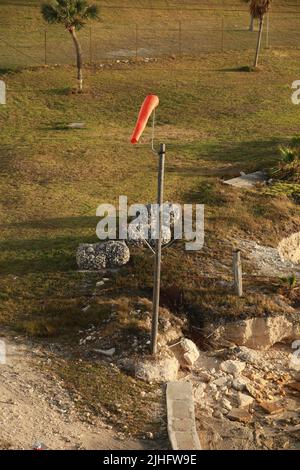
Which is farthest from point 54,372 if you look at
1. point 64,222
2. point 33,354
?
point 64,222

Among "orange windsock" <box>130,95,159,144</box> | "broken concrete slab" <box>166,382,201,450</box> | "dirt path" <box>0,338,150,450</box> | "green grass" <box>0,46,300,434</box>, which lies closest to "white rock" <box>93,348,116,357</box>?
"green grass" <box>0,46,300,434</box>

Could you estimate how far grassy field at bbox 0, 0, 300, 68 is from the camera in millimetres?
40031

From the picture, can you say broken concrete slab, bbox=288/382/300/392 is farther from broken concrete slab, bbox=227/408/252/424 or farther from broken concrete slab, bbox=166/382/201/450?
broken concrete slab, bbox=166/382/201/450

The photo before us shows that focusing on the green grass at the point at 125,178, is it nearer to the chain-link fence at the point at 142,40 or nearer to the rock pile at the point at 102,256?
the rock pile at the point at 102,256

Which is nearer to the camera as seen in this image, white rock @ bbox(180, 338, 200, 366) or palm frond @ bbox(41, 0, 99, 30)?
white rock @ bbox(180, 338, 200, 366)

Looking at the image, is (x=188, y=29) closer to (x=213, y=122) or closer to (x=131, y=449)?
(x=213, y=122)

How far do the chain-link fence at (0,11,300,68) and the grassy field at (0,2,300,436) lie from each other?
5.09 ft

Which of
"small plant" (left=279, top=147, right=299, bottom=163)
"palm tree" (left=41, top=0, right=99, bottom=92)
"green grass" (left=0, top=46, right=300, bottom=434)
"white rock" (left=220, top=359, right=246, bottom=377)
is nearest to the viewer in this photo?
"white rock" (left=220, top=359, right=246, bottom=377)

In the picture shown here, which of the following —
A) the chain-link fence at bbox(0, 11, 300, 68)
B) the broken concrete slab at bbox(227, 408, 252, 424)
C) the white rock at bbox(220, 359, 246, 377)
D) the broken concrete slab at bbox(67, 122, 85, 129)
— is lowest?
the broken concrete slab at bbox(227, 408, 252, 424)

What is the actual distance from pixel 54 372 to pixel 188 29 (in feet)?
106

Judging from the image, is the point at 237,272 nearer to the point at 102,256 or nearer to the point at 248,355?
the point at 248,355

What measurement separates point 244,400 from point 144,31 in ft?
102

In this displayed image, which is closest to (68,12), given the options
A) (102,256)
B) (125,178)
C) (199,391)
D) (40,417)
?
(125,178)

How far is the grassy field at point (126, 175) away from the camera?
17766 millimetres
